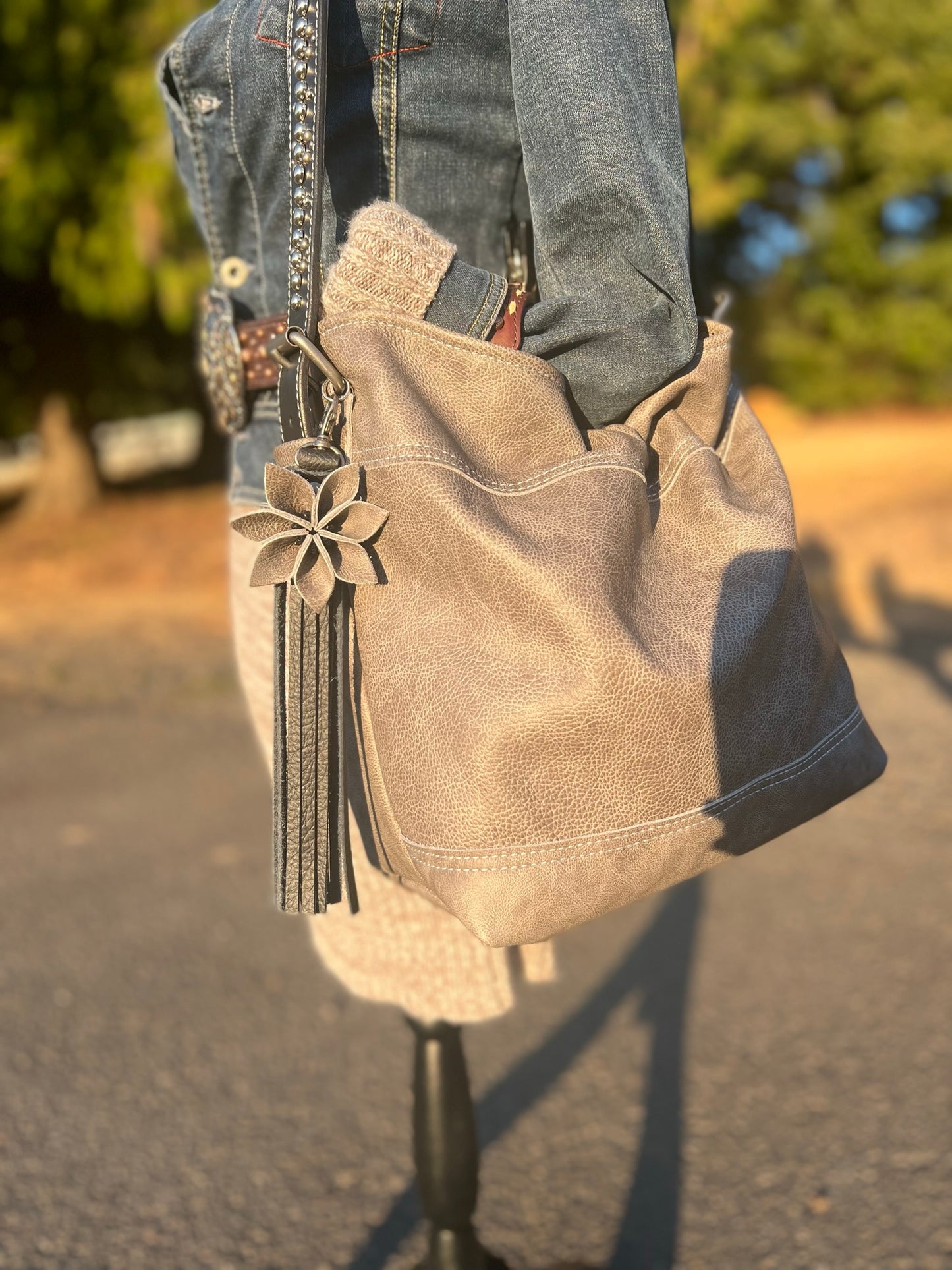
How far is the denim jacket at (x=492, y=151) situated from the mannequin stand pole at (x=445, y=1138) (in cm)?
88

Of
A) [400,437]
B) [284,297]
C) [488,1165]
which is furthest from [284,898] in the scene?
[488,1165]

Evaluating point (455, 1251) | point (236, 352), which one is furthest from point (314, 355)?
point (455, 1251)

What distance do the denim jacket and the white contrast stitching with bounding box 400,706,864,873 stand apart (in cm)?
46

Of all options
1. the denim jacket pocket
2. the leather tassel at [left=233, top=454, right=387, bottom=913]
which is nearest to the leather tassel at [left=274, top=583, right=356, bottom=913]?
the leather tassel at [left=233, top=454, right=387, bottom=913]

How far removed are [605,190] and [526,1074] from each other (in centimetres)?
208

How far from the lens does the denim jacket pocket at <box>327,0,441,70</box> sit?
1333 mm

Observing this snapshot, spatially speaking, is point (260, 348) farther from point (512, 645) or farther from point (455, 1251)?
point (455, 1251)

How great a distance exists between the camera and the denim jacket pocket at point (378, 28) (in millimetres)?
1333

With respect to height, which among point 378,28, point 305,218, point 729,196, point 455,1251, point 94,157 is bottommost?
point 729,196

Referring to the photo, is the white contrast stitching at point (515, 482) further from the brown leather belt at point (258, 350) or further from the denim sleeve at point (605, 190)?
the brown leather belt at point (258, 350)

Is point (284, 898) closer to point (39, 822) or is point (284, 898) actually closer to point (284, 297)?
point (284, 297)

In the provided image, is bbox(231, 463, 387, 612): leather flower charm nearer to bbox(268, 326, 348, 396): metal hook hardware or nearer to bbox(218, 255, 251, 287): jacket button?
bbox(268, 326, 348, 396): metal hook hardware

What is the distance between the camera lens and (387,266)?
4.12 feet

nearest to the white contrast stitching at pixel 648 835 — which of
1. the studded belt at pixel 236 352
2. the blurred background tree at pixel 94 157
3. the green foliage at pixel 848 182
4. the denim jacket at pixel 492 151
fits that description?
the denim jacket at pixel 492 151
